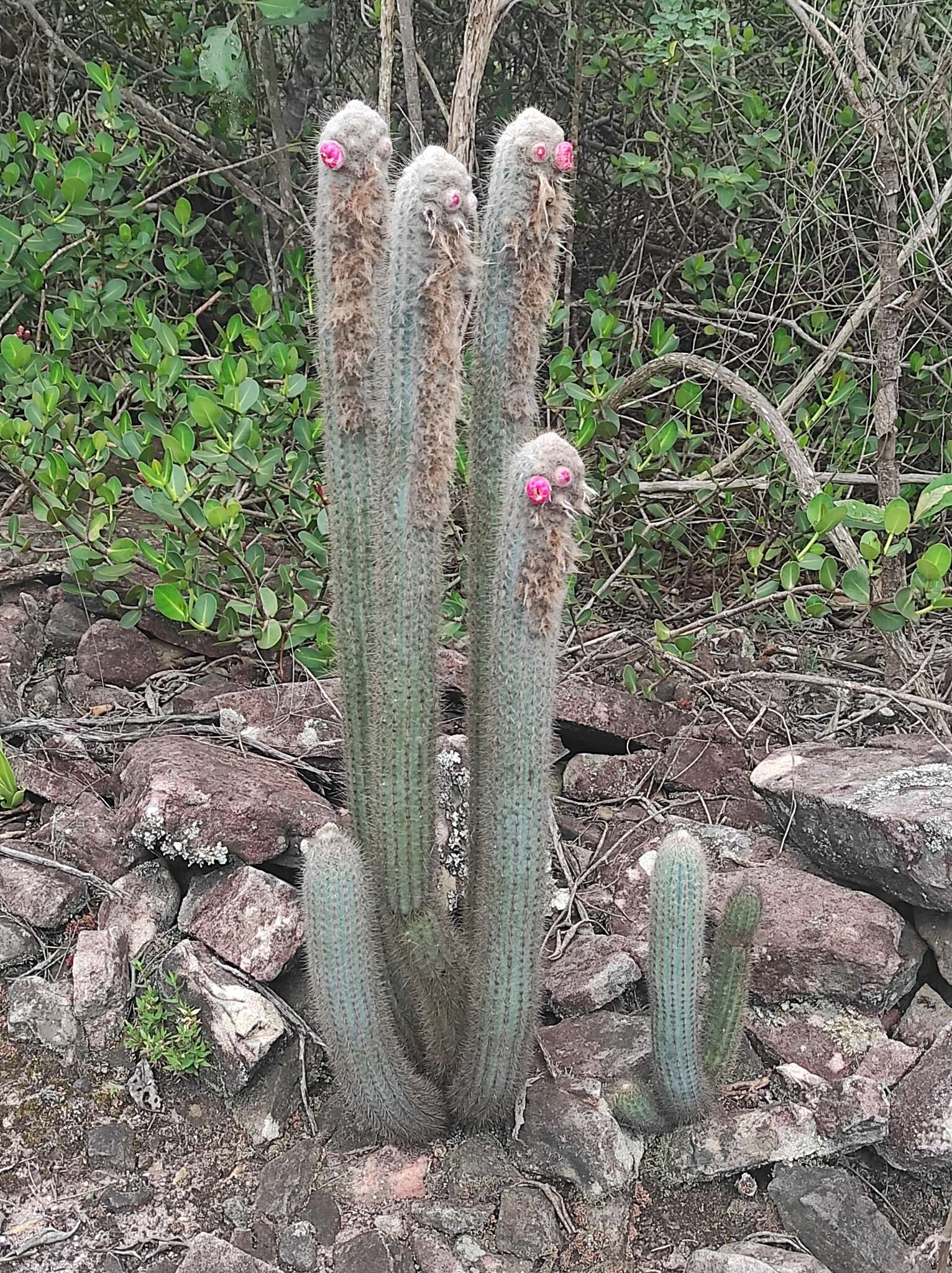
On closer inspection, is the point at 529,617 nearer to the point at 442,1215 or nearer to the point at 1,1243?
the point at 442,1215

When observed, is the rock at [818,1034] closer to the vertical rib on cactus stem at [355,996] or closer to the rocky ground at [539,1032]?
the rocky ground at [539,1032]

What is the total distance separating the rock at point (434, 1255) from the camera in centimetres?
201

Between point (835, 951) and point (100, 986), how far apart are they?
61.6 inches

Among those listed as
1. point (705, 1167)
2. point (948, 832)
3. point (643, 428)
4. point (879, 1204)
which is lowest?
point (879, 1204)

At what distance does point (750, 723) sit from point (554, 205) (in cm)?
190

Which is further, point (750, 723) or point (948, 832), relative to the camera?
point (750, 723)

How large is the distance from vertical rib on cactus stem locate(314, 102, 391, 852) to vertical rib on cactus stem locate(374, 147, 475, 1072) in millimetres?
95

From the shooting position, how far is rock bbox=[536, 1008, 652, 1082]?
2.34 metres

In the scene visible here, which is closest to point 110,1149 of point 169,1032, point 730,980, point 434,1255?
point 169,1032

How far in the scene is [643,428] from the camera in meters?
4.39

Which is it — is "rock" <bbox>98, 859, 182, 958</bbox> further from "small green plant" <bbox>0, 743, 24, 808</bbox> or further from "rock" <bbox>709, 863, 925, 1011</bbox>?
"rock" <bbox>709, 863, 925, 1011</bbox>

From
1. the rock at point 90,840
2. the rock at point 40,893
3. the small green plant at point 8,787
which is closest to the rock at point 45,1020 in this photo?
the rock at point 40,893

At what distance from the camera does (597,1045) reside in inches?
95.0

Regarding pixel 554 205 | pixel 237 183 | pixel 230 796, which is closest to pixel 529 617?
pixel 554 205
